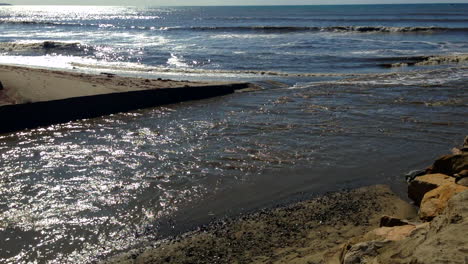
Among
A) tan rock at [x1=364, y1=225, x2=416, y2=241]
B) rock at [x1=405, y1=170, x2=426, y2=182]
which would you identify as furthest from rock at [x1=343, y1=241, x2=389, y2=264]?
rock at [x1=405, y1=170, x2=426, y2=182]

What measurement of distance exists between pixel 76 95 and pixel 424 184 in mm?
9594

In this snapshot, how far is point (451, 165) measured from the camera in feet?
23.0

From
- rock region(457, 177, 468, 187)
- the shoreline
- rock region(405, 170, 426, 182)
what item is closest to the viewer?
the shoreline

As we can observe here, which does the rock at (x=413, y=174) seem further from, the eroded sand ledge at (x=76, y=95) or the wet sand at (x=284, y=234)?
the eroded sand ledge at (x=76, y=95)

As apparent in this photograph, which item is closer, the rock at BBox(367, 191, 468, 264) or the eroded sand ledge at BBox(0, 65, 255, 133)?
the rock at BBox(367, 191, 468, 264)

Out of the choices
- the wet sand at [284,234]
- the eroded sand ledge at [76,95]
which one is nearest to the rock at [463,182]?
the wet sand at [284,234]

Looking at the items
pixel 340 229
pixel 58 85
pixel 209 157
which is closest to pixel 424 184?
pixel 340 229

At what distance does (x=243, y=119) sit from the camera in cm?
1231

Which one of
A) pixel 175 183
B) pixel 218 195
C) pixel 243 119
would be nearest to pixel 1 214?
pixel 175 183

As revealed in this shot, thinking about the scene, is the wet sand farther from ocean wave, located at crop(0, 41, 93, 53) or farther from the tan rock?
ocean wave, located at crop(0, 41, 93, 53)

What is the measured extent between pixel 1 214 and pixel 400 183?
618cm

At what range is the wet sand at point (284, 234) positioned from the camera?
5.45 metres

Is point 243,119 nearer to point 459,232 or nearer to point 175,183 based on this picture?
point 175,183

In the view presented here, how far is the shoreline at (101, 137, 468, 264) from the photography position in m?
3.93
